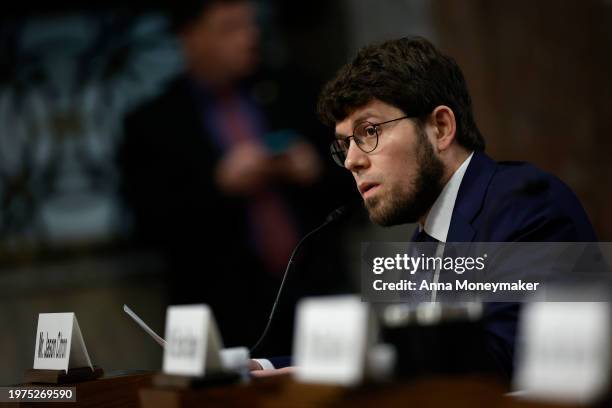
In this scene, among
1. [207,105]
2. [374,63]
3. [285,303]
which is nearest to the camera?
Answer: [374,63]

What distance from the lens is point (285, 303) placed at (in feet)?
11.9

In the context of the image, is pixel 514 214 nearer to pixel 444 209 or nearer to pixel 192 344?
pixel 444 209

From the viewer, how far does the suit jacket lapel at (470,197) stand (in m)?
1.90

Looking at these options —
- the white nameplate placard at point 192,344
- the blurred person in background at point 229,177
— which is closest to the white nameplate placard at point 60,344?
the white nameplate placard at point 192,344

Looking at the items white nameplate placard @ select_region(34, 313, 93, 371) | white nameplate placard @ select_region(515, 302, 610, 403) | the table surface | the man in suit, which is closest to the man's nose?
the man in suit

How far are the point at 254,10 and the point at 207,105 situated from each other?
0.52m

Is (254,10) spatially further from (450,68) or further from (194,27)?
(450,68)

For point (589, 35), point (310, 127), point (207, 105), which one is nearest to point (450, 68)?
point (310, 127)

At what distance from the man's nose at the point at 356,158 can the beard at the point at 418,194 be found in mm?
94

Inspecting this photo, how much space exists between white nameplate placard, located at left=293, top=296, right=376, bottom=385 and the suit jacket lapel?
847 millimetres

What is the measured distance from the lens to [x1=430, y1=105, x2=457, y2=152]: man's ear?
6.95 ft

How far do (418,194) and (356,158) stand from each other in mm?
188

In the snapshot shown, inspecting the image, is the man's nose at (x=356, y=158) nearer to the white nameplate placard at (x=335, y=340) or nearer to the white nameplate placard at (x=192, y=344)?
Answer: the white nameplate placard at (x=192, y=344)

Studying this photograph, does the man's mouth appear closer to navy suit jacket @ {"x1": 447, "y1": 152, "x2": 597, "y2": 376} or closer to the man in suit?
the man in suit
